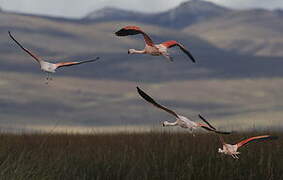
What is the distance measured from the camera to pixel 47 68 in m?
5.78

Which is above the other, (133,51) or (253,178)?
(133,51)

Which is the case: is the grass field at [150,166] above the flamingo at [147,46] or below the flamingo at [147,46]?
below

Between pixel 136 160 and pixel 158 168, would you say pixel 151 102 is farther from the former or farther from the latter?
pixel 136 160

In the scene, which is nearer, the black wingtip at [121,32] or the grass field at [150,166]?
the black wingtip at [121,32]

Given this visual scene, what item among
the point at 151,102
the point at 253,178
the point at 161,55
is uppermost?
the point at 161,55

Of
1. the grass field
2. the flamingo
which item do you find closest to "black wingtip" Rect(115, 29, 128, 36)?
the flamingo

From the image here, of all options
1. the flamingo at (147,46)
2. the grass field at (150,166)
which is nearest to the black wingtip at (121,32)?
the flamingo at (147,46)

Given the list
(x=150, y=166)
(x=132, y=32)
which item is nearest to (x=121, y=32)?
(x=132, y=32)

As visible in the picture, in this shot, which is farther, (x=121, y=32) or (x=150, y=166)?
(x=150, y=166)

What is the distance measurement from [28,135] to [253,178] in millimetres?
11457

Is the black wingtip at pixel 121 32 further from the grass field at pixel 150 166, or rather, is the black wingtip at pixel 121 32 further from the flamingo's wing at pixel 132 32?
the grass field at pixel 150 166

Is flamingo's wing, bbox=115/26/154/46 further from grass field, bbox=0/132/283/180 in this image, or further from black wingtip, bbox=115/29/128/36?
grass field, bbox=0/132/283/180

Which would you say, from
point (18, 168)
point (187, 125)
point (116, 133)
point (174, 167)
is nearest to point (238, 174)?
point (174, 167)

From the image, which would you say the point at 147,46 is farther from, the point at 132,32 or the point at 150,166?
the point at 150,166
